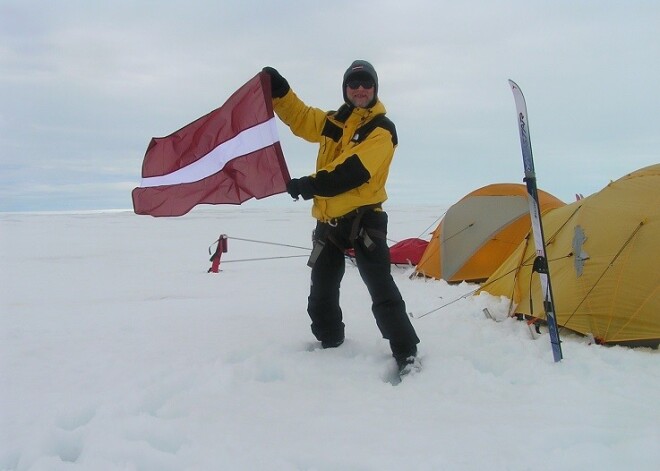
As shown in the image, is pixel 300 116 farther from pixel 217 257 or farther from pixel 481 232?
pixel 217 257

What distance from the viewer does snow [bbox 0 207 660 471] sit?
109 inches

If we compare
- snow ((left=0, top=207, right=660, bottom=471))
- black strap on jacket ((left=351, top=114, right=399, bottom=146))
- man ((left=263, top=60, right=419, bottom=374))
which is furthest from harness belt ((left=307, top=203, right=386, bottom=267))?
snow ((left=0, top=207, right=660, bottom=471))

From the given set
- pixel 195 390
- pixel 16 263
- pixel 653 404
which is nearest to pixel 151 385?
pixel 195 390

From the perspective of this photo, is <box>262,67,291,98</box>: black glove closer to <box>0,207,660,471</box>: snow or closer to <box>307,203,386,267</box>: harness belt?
<box>307,203,386,267</box>: harness belt

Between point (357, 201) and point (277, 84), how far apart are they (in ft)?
4.36

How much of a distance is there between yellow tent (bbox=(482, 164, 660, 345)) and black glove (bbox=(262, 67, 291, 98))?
290cm

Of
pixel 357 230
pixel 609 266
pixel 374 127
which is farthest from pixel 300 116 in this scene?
pixel 609 266

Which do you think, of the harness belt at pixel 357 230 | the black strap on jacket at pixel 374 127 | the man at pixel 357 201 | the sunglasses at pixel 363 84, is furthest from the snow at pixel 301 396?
the sunglasses at pixel 363 84

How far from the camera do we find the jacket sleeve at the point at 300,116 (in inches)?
185

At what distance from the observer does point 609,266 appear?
513 centimetres

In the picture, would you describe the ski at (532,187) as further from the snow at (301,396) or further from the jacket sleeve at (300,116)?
the jacket sleeve at (300,116)

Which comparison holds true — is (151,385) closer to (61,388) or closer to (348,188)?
(61,388)

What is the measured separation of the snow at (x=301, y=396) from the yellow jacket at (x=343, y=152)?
1290 millimetres

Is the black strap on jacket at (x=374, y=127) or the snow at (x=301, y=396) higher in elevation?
the black strap on jacket at (x=374, y=127)
